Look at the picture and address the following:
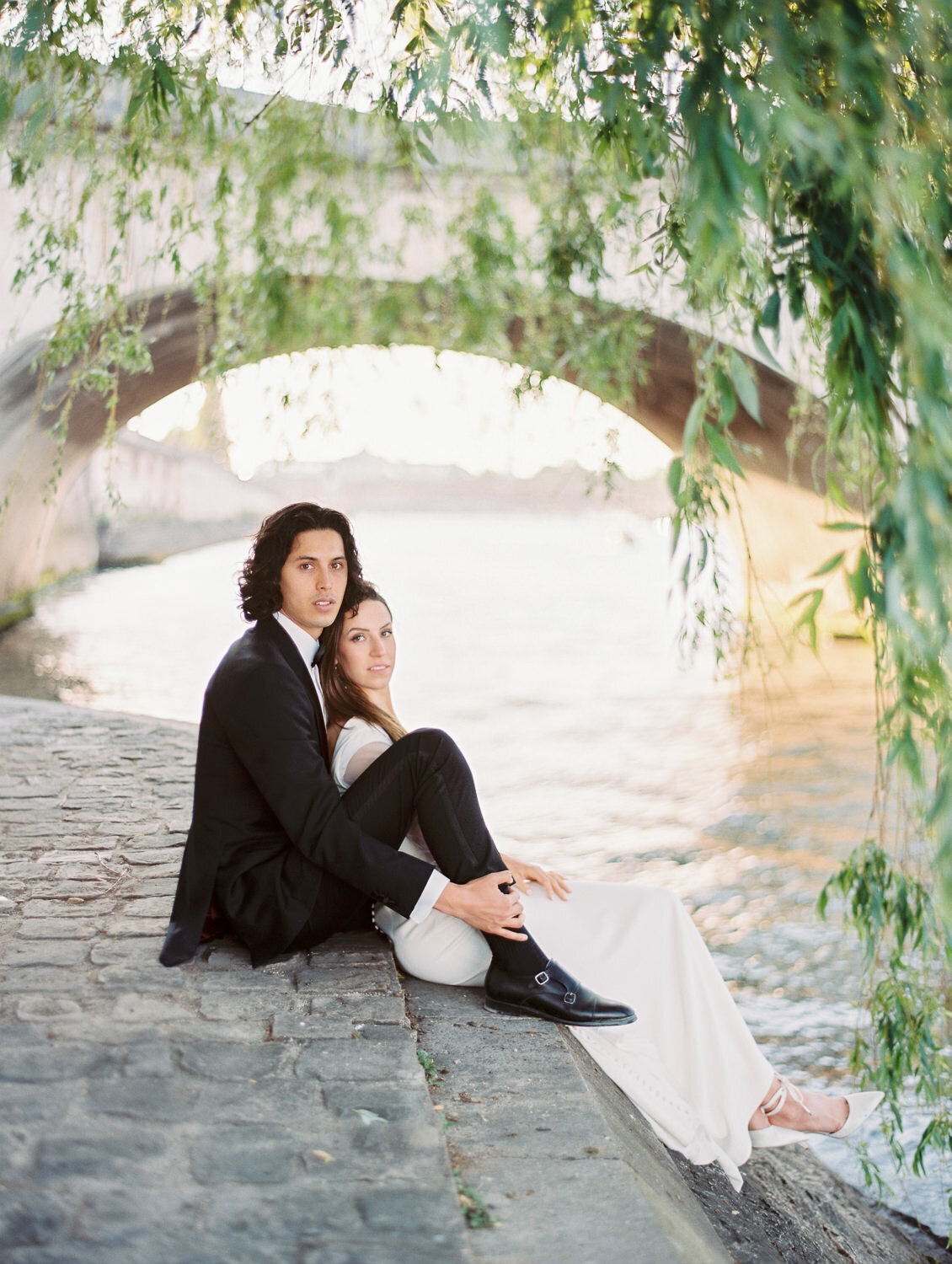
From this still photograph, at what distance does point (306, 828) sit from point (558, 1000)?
694mm

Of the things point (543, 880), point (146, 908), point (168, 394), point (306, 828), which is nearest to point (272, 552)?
point (306, 828)

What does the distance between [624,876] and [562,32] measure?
4.81m

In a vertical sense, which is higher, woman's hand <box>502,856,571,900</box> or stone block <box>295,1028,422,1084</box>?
woman's hand <box>502,856,571,900</box>

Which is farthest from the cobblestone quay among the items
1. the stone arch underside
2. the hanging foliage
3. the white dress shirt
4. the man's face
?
the stone arch underside

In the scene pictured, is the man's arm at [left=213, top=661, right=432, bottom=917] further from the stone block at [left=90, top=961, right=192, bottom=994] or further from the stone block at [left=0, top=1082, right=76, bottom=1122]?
the stone block at [left=0, top=1082, right=76, bottom=1122]

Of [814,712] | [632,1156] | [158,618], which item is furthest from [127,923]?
[158,618]

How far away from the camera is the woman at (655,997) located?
8.29ft

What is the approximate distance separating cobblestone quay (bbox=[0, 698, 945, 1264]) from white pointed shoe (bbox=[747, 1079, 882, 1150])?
14 centimetres

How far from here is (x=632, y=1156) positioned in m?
2.06

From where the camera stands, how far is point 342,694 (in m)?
2.93

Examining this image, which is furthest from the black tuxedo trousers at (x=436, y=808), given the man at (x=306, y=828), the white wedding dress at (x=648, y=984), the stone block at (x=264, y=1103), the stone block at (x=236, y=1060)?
the stone block at (x=264, y=1103)

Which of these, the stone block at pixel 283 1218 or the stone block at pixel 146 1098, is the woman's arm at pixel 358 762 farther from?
the stone block at pixel 283 1218

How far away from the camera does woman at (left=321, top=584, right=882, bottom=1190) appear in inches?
A: 99.5

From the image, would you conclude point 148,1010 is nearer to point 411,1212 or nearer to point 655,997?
point 411,1212
